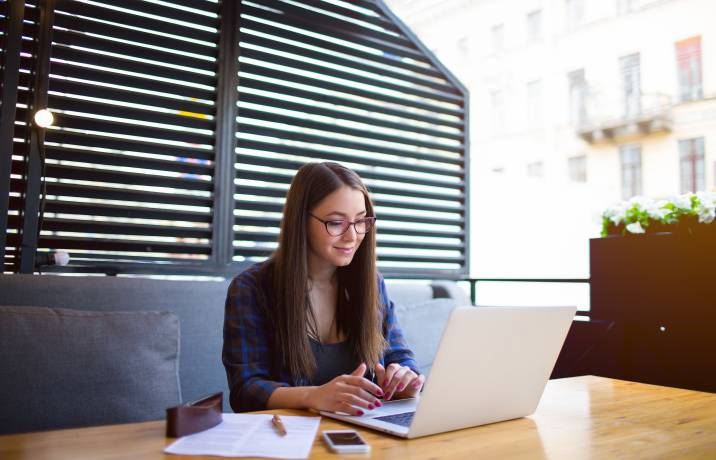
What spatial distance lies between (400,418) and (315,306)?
0.62 metres

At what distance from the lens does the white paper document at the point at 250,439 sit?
2.75 ft

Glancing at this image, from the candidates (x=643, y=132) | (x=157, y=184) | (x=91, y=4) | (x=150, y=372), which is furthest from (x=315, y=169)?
(x=643, y=132)

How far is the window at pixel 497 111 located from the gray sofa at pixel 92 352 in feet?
15.2

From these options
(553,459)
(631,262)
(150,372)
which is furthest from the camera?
(631,262)

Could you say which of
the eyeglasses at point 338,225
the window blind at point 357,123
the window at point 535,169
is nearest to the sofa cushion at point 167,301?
the window blind at point 357,123

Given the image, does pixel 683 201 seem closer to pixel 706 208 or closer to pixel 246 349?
pixel 706 208

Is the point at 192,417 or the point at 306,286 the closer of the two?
the point at 192,417

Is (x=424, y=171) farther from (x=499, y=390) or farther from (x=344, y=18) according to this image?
(x=499, y=390)

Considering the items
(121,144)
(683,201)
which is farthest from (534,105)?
(121,144)

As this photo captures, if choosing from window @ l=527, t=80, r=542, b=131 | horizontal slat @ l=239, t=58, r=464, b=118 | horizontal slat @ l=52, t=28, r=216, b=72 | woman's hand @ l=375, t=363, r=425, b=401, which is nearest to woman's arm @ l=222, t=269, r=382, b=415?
woman's hand @ l=375, t=363, r=425, b=401

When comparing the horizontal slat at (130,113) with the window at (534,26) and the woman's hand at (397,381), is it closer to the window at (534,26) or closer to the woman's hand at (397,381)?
the woman's hand at (397,381)

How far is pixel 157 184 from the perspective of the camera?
2.24 metres

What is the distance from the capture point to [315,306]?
5.42 ft

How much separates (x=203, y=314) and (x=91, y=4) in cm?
120
